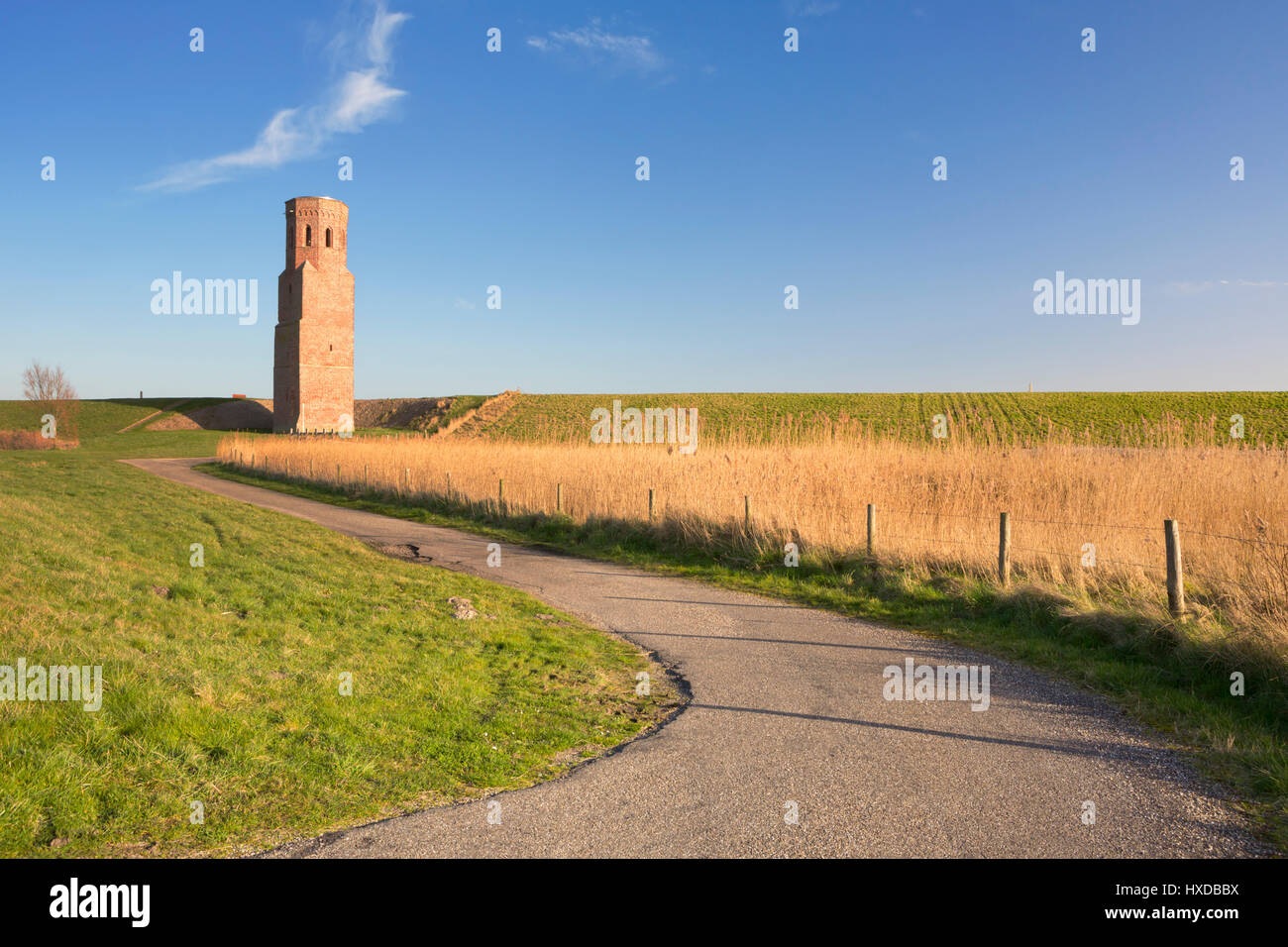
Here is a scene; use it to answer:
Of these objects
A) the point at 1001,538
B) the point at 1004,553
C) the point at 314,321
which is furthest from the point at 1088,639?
the point at 314,321

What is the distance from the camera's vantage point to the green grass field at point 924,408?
54.0 m

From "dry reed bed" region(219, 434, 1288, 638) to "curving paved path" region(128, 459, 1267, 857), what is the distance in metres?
2.88

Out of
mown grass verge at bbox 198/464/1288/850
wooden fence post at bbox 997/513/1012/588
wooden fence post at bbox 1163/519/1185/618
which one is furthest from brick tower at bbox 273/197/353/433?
wooden fence post at bbox 1163/519/1185/618

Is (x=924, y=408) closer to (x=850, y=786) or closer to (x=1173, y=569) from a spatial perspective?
(x=1173, y=569)

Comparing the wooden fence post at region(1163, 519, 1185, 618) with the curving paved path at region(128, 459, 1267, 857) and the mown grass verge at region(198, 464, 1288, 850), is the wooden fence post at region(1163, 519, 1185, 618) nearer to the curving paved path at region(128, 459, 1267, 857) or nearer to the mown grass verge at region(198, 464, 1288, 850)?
the mown grass verge at region(198, 464, 1288, 850)

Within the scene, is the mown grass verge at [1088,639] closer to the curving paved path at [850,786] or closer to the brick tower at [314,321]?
the curving paved path at [850,786]

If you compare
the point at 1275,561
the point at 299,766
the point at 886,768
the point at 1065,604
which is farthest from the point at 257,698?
the point at 1275,561

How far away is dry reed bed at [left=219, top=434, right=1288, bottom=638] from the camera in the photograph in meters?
9.41

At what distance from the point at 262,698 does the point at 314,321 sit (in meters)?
64.1

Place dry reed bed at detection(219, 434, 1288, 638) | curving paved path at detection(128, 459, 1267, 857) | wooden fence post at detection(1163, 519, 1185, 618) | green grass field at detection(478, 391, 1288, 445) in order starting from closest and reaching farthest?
curving paved path at detection(128, 459, 1267, 857)
wooden fence post at detection(1163, 519, 1185, 618)
dry reed bed at detection(219, 434, 1288, 638)
green grass field at detection(478, 391, 1288, 445)

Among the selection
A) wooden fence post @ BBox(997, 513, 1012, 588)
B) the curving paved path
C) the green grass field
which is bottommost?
the curving paved path
